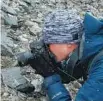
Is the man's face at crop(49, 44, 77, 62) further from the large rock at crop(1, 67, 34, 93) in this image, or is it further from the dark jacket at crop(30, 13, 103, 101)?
the large rock at crop(1, 67, 34, 93)

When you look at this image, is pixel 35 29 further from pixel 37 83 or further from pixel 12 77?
pixel 12 77

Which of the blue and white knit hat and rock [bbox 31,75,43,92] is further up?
the blue and white knit hat

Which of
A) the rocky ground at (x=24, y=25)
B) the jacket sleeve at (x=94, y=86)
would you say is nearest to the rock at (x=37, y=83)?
the rocky ground at (x=24, y=25)

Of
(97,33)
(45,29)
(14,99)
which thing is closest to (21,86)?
(14,99)

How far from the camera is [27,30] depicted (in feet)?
24.6

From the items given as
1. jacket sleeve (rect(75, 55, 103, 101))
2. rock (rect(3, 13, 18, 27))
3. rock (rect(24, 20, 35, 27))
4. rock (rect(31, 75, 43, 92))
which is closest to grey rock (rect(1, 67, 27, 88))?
rock (rect(31, 75, 43, 92))

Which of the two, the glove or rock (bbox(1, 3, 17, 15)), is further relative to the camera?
rock (bbox(1, 3, 17, 15))

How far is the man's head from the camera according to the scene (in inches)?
187

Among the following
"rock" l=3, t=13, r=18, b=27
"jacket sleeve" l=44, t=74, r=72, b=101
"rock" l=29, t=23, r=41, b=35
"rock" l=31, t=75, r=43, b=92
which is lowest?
"rock" l=29, t=23, r=41, b=35

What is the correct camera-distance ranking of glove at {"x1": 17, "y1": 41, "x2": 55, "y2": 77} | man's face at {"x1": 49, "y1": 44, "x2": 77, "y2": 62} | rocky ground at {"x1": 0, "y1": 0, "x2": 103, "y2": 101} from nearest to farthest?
man's face at {"x1": 49, "y1": 44, "x2": 77, "y2": 62}, glove at {"x1": 17, "y1": 41, "x2": 55, "y2": 77}, rocky ground at {"x1": 0, "y1": 0, "x2": 103, "y2": 101}

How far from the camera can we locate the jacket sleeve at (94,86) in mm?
4383

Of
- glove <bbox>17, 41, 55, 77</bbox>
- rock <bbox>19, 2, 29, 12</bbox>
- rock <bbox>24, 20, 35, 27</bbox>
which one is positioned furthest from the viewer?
rock <bbox>19, 2, 29, 12</bbox>

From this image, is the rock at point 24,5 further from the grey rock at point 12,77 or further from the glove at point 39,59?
the glove at point 39,59

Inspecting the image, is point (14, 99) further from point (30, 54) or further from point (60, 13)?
point (60, 13)
